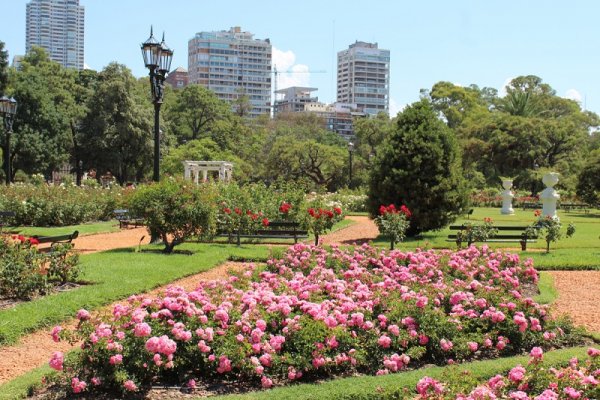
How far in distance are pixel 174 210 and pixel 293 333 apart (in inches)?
335

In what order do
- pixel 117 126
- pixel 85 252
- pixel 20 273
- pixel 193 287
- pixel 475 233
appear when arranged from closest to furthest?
1. pixel 20 273
2. pixel 193 287
3. pixel 475 233
4. pixel 85 252
5. pixel 117 126

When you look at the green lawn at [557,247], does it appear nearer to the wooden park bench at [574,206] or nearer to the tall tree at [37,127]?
the wooden park bench at [574,206]

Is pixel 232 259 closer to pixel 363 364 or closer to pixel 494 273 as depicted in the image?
pixel 494 273

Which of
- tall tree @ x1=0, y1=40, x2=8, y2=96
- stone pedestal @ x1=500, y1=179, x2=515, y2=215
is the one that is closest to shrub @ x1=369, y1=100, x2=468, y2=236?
stone pedestal @ x1=500, y1=179, x2=515, y2=215

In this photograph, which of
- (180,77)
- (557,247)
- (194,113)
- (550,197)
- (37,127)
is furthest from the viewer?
(180,77)

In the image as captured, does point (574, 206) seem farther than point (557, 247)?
Yes

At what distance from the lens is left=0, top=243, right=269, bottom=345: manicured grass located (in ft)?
25.6

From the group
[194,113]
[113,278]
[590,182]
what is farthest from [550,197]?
[194,113]

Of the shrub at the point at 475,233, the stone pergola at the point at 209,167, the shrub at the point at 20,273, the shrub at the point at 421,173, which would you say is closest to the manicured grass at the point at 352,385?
the shrub at the point at 20,273

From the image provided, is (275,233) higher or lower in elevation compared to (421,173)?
lower

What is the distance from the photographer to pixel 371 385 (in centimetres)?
541

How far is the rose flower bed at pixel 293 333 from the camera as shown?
541 centimetres

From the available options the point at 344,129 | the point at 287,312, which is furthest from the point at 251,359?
the point at 344,129

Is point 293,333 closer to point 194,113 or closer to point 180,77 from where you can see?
point 194,113
